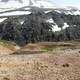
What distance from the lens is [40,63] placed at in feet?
110

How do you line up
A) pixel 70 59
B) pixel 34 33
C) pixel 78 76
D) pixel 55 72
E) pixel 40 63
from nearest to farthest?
pixel 78 76 → pixel 55 72 → pixel 40 63 → pixel 70 59 → pixel 34 33

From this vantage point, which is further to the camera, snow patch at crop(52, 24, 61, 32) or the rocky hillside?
snow patch at crop(52, 24, 61, 32)

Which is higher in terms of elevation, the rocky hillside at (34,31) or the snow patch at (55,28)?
the rocky hillside at (34,31)

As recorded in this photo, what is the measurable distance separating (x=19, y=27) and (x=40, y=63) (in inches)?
2291

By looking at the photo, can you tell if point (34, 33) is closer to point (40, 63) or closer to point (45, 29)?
point (45, 29)

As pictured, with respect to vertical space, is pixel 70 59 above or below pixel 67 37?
above

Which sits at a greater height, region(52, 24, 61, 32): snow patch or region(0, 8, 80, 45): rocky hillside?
region(0, 8, 80, 45): rocky hillside

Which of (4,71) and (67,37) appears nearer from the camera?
(4,71)

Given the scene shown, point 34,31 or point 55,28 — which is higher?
point 34,31

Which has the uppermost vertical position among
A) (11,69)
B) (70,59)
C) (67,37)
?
(11,69)

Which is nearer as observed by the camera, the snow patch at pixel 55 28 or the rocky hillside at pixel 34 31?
the rocky hillside at pixel 34 31

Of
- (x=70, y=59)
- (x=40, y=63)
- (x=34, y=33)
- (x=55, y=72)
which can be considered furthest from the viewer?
(x=34, y=33)

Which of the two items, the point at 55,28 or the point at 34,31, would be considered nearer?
the point at 34,31

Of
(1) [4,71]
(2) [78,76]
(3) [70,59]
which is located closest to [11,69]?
(1) [4,71]
